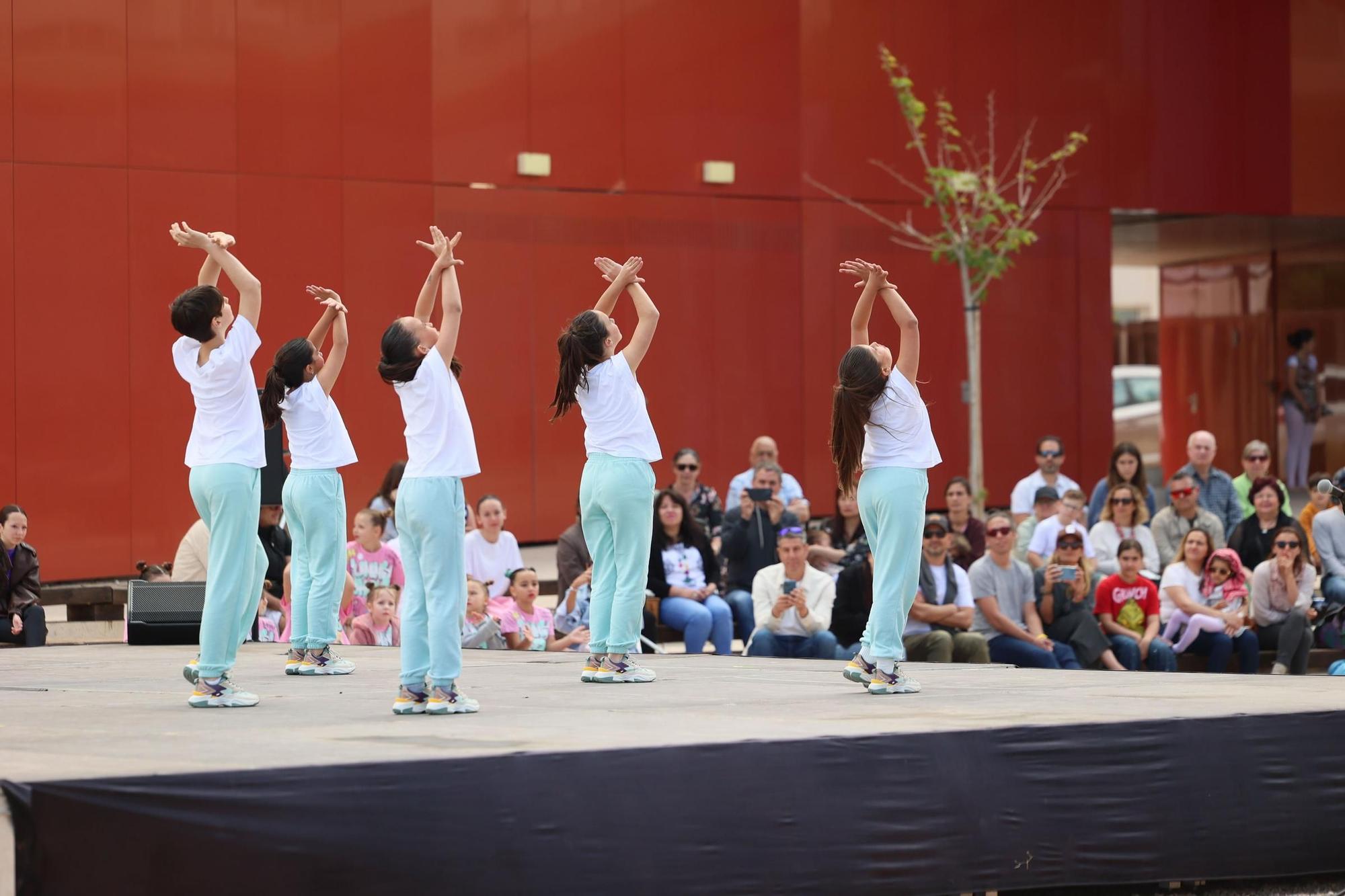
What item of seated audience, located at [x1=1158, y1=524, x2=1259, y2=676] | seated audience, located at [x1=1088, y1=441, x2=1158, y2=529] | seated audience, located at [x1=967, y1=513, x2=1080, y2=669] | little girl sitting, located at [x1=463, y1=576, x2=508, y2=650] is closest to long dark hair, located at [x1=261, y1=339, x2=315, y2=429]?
little girl sitting, located at [x1=463, y1=576, x2=508, y2=650]

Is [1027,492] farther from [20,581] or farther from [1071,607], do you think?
[20,581]

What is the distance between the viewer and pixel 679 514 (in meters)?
11.7

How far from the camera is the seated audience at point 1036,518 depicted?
12984mm

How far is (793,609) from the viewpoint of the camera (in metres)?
10.7

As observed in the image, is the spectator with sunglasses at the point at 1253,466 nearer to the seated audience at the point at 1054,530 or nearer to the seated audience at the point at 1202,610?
the seated audience at the point at 1054,530

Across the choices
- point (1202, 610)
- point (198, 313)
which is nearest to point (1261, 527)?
point (1202, 610)

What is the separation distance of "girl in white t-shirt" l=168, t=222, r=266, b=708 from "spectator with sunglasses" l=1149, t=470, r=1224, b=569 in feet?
25.1

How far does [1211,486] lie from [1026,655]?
3767 mm

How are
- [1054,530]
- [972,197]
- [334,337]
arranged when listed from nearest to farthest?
[334,337] < [1054,530] < [972,197]

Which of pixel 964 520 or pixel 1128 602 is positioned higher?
pixel 964 520

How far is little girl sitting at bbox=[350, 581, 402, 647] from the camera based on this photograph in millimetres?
10539

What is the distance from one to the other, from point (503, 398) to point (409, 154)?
2.26 metres

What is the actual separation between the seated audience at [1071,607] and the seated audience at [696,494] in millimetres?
2428

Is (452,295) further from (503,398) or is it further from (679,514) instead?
(503,398)
